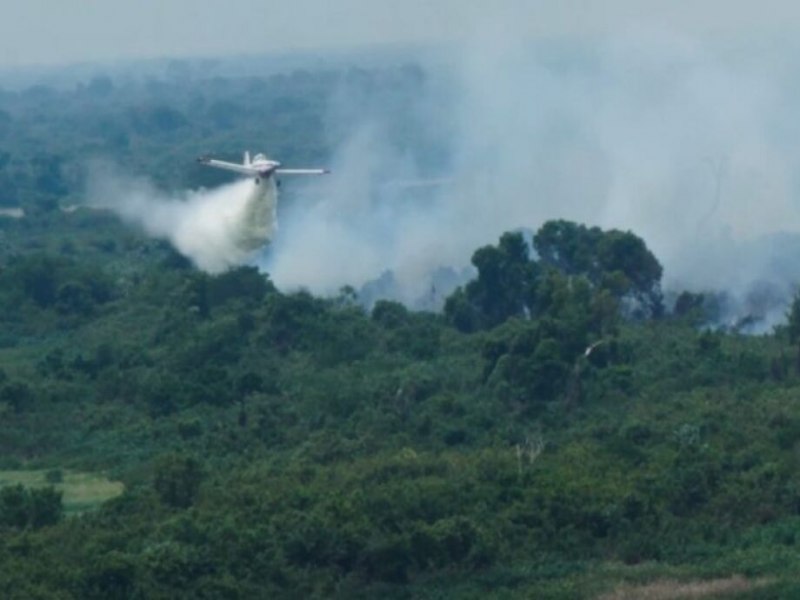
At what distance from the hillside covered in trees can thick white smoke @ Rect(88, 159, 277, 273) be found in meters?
1.04

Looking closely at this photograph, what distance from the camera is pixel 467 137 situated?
79.4m

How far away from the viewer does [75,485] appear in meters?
36.9

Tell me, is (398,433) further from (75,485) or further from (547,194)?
(547,194)

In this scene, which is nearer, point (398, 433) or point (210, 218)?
point (398, 433)

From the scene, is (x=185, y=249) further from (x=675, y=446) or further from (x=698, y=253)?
(x=675, y=446)

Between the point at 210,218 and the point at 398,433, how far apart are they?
515 inches

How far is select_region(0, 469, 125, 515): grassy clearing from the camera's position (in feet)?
116

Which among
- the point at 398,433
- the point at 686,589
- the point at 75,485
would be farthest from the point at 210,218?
the point at 686,589

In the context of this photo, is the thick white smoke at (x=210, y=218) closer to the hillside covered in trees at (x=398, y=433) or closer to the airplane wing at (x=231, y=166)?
the hillside covered in trees at (x=398, y=433)

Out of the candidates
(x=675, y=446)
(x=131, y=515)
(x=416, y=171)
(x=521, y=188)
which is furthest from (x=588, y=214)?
(x=131, y=515)

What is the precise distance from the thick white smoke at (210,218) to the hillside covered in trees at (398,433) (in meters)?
1.04

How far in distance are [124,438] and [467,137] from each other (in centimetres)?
4057

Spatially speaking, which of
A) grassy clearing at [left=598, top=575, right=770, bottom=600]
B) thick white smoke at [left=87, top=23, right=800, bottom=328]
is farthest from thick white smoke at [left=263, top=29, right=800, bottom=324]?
grassy clearing at [left=598, top=575, right=770, bottom=600]

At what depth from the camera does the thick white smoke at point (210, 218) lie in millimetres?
44031
